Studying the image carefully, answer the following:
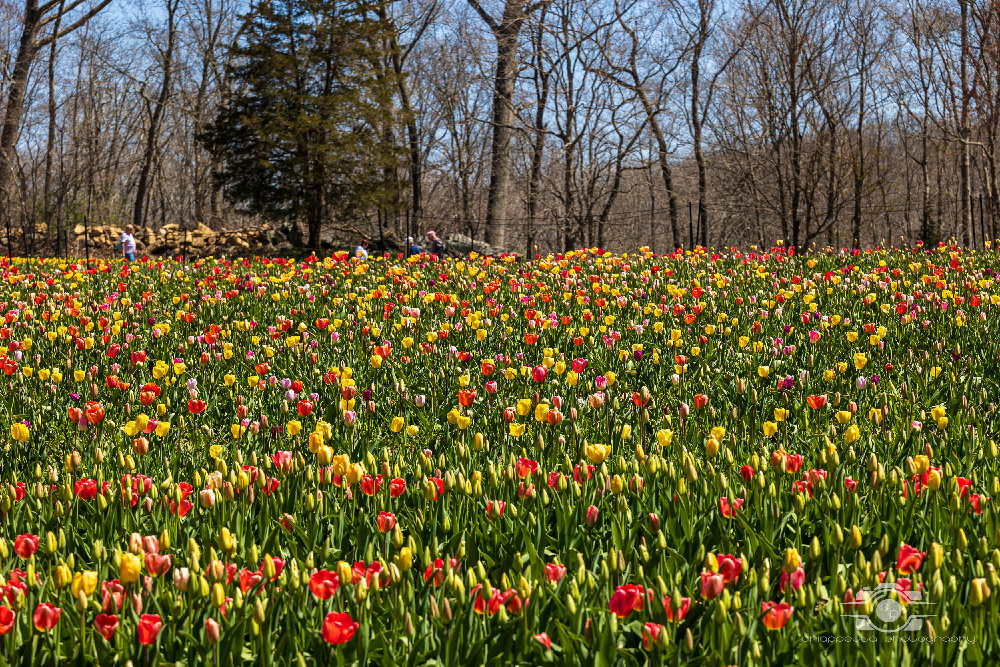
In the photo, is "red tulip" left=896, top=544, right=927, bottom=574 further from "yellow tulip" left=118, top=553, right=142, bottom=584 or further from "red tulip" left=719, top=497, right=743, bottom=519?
"yellow tulip" left=118, top=553, right=142, bottom=584

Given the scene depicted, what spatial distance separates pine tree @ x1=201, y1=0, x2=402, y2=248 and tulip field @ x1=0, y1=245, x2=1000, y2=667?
18.1m

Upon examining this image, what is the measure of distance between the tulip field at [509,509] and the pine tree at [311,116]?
59.3 feet

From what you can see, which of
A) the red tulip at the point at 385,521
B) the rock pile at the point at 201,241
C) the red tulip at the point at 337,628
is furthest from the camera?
the rock pile at the point at 201,241

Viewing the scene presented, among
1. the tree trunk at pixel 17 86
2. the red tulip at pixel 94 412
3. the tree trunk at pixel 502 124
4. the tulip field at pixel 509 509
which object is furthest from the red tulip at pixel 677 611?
the tree trunk at pixel 17 86

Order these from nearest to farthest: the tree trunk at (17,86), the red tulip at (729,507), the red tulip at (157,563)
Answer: the red tulip at (157,563) → the red tulip at (729,507) → the tree trunk at (17,86)

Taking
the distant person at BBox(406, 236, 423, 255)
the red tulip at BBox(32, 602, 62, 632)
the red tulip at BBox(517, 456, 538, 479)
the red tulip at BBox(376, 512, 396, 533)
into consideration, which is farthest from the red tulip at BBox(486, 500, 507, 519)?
the distant person at BBox(406, 236, 423, 255)

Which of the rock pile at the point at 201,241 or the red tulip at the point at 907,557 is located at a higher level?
the rock pile at the point at 201,241

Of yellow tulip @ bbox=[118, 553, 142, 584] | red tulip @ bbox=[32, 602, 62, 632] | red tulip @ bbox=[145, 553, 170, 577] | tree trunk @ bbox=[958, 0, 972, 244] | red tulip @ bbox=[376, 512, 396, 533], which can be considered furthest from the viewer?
tree trunk @ bbox=[958, 0, 972, 244]

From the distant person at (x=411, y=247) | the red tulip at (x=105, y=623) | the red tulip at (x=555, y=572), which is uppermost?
the distant person at (x=411, y=247)

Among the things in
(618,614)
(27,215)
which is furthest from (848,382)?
(27,215)

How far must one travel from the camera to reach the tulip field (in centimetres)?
174

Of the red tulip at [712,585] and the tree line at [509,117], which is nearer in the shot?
the red tulip at [712,585]

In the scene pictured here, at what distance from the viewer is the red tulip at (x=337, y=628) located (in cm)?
158

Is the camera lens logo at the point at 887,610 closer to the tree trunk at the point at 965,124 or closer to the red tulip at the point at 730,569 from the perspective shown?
the red tulip at the point at 730,569
